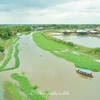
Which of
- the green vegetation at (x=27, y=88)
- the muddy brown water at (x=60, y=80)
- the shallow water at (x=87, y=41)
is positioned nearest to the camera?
the green vegetation at (x=27, y=88)

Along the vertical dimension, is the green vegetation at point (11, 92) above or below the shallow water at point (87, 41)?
below

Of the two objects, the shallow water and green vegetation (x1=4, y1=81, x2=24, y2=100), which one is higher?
the shallow water

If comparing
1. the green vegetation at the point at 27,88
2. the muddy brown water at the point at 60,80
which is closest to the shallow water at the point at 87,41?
the muddy brown water at the point at 60,80

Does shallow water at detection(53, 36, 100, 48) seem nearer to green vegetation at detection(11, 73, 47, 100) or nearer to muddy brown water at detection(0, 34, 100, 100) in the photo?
muddy brown water at detection(0, 34, 100, 100)

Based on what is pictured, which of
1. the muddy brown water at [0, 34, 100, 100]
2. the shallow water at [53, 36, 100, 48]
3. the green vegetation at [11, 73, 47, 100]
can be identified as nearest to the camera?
the green vegetation at [11, 73, 47, 100]

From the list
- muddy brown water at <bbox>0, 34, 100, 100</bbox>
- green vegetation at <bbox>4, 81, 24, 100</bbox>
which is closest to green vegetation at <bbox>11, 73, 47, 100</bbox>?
muddy brown water at <bbox>0, 34, 100, 100</bbox>

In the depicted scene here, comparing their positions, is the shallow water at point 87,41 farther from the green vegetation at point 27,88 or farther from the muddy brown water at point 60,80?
the green vegetation at point 27,88
